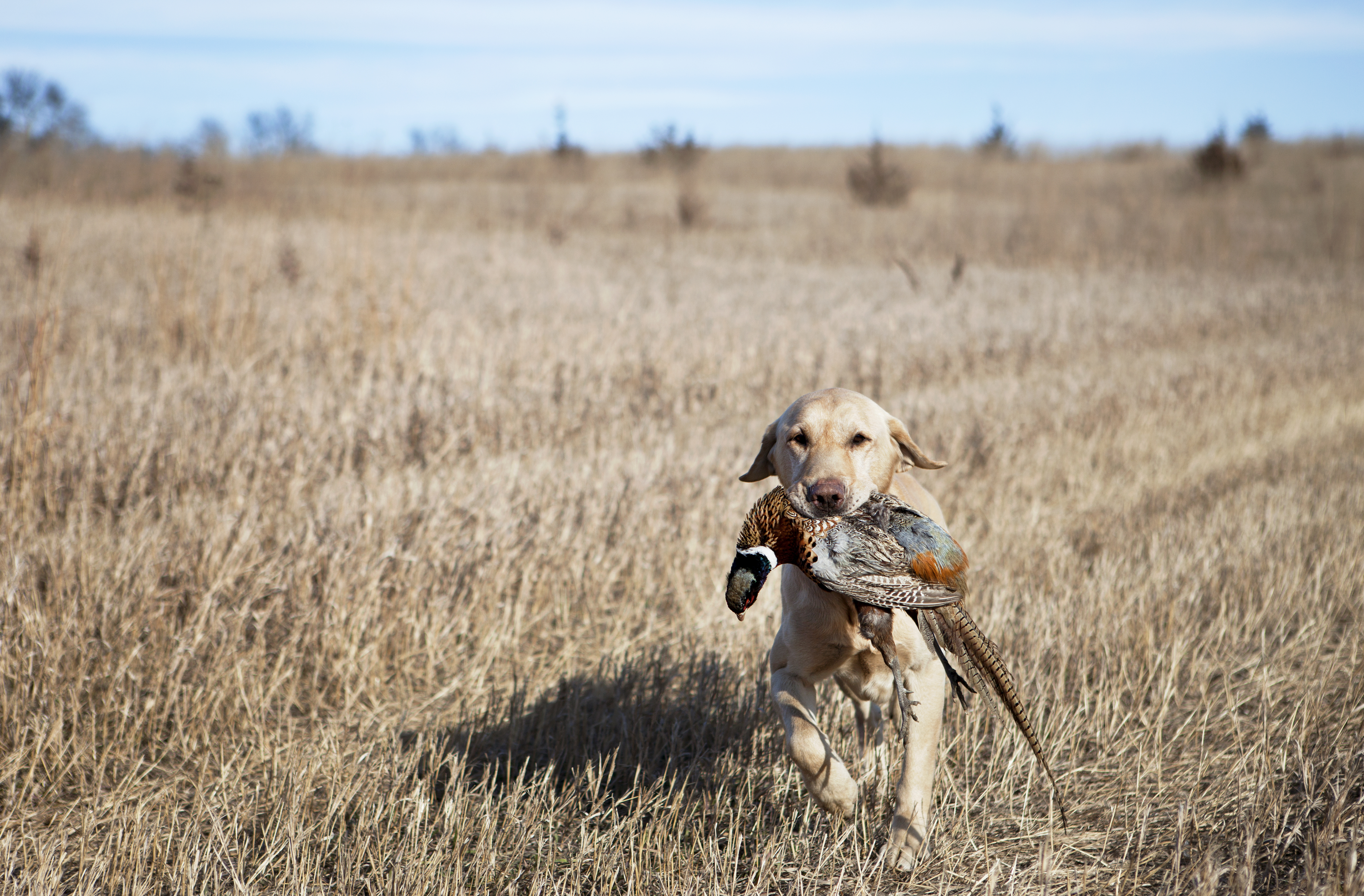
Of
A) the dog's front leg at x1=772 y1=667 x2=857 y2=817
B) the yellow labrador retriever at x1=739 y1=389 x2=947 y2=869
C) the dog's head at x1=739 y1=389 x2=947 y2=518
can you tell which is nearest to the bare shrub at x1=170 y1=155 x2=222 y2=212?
the dog's head at x1=739 y1=389 x2=947 y2=518

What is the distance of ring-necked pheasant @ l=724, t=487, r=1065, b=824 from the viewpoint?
6.65 feet

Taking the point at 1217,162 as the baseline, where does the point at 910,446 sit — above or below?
below

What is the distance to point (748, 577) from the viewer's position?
6.52ft

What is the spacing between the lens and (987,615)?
12.5 feet

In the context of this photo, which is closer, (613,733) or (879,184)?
(613,733)

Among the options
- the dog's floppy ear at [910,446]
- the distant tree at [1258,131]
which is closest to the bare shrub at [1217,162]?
the distant tree at [1258,131]

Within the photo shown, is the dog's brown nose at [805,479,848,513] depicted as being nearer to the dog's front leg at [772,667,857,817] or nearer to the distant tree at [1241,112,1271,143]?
the dog's front leg at [772,667,857,817]

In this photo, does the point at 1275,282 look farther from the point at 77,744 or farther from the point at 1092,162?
the point at 77,744

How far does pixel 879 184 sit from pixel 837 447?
74.6 feet

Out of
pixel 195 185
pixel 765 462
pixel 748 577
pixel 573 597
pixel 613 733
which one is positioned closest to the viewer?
pixel 748 577

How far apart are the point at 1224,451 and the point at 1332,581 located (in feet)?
8.18

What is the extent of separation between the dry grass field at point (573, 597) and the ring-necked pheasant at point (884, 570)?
0.56 m

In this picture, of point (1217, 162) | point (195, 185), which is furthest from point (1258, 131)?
point (195, 185)

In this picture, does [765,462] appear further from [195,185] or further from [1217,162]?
[1217,162]
